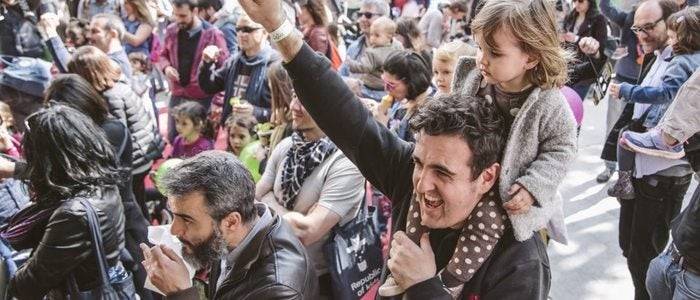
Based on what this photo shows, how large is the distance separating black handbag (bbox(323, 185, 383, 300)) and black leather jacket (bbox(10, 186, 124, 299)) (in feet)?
3.40

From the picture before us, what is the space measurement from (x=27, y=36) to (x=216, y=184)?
488cm

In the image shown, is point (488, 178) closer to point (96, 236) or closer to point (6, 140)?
point (96, 236)

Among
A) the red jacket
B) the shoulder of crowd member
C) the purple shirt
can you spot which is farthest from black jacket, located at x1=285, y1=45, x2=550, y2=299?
the red jacket

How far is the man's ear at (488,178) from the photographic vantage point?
1688 mm

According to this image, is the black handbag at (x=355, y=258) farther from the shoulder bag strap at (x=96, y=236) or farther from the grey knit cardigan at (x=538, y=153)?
the grey knit cardigan at (x=538, y=153)

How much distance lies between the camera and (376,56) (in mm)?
5336

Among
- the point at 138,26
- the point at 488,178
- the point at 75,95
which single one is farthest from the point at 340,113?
the point at 138,26

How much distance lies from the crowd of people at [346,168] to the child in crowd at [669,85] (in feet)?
0.04

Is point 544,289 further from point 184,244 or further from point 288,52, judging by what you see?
point 184,244

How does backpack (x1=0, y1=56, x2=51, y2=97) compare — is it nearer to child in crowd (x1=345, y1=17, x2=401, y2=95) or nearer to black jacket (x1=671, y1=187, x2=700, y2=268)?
child in crowd (x1=345, y1=17, x2=401, y2=95)

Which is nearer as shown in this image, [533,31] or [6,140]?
[533,31]

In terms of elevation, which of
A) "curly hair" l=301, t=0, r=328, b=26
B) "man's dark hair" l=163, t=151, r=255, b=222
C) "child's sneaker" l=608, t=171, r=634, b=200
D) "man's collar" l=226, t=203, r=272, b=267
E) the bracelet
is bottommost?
"child's sneaker" l=608, t=171, r=634, b=200

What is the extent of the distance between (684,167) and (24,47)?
19.0ft

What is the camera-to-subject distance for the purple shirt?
487 cm
